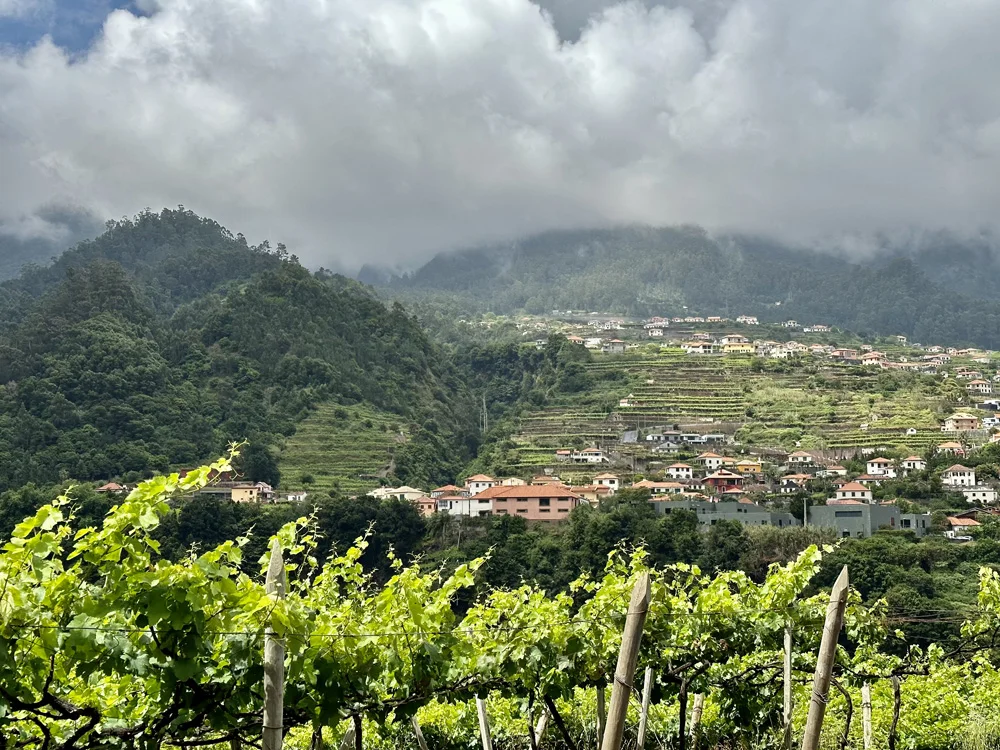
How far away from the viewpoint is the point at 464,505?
207 ft

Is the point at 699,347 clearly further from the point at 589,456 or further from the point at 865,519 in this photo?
the point at 865,519

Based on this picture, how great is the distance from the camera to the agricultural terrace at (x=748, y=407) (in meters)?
77.2

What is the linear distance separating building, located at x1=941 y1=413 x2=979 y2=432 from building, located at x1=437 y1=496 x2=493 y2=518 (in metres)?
34.6

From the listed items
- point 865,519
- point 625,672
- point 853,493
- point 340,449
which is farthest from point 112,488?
point 625,672

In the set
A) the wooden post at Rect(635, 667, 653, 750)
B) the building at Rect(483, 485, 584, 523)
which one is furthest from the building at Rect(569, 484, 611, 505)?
the wooden post at Rect(635, 667, 653, 750)

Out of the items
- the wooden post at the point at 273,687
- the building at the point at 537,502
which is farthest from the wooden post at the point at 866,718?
the building at the point at 537,502

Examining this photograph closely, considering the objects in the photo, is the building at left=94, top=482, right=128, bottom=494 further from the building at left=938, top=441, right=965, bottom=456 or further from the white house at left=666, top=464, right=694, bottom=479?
the building at left=938, top=441, right=965, bottom=456

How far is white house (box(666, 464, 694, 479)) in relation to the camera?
71.4 meters

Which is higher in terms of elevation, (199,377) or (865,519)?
(199,377)

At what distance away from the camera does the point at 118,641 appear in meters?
4.72

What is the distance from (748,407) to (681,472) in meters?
16.9

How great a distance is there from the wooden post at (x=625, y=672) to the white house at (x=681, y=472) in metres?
66.8

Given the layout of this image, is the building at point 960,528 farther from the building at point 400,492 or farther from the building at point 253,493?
the building at point 253,493

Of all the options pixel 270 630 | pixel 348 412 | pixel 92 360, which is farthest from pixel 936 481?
pixel 270 630
